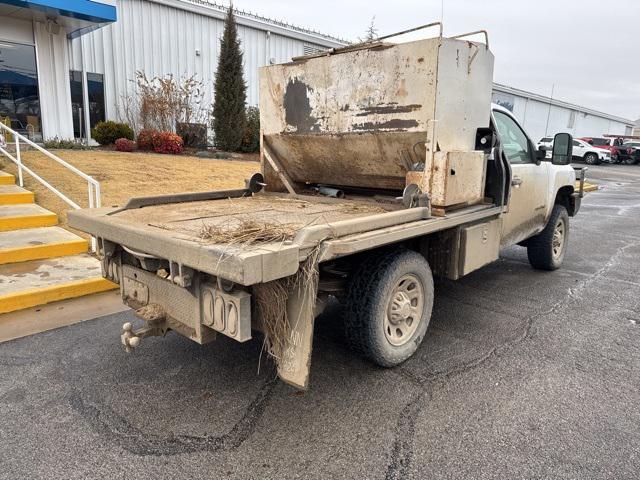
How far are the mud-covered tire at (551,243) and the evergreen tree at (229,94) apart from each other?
1153 cm

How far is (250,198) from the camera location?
15.8 feet

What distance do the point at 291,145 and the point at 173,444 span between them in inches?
121

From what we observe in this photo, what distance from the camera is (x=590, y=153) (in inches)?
1325

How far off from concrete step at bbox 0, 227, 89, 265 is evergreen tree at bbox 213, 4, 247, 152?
31.9ft

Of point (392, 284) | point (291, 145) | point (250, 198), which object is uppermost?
point (291, 145)

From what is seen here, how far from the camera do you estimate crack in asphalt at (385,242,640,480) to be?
2537 millimetres

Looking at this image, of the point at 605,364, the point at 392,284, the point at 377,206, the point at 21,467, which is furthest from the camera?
the point at 377,206

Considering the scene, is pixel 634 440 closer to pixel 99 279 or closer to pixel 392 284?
pixel 392 284

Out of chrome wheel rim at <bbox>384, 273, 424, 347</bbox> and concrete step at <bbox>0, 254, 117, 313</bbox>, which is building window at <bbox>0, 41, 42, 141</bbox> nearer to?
concrete step at <bbox>0, 254, 117, 313</bbox>

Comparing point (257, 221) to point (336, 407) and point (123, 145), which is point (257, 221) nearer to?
point (336, 407)

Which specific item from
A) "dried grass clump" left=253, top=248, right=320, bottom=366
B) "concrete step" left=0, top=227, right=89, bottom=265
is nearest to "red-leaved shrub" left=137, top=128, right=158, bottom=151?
"concrete step" left=0, top=227, right=89, bottom=265

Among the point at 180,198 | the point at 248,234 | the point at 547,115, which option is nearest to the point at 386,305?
the point at 248,234

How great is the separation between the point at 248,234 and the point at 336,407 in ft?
4.24

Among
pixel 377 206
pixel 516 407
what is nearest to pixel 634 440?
pixel 516 407
